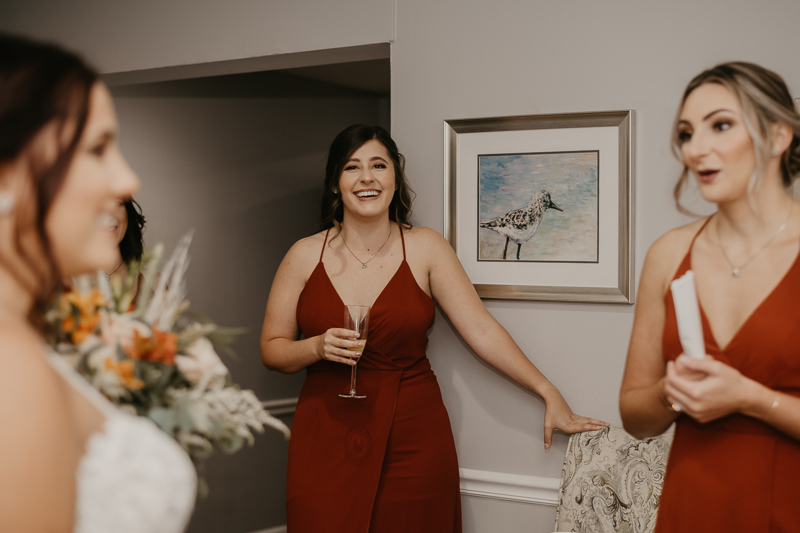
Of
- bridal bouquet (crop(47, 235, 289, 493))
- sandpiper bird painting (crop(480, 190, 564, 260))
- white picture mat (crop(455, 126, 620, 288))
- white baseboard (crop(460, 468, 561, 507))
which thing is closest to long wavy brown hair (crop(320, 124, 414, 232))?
white picture mat (crop(455, 126, 620, 288))

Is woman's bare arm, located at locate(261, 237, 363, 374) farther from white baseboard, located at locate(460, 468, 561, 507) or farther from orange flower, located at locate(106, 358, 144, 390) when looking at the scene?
orange flower, located at locate(106, 358, 144, 390)

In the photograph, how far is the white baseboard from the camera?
8.27ft

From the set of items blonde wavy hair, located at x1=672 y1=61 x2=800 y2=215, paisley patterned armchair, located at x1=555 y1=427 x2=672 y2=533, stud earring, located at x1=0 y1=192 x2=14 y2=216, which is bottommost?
paisley patterned armchair, located at x1=555 y1=427 x2=672 y2=533

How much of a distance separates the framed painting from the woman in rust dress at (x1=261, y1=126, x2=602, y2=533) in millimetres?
175

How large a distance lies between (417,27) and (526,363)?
1.49 meters

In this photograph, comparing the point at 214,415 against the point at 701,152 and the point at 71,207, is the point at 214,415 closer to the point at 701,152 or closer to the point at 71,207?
the point at 71,207

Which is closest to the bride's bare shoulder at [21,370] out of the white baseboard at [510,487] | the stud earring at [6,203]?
the stud earring at [6,203]

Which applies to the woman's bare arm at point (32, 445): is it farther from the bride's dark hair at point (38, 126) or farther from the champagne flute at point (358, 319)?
the champagne flute at point (358, 319)

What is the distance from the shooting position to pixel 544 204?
249cm

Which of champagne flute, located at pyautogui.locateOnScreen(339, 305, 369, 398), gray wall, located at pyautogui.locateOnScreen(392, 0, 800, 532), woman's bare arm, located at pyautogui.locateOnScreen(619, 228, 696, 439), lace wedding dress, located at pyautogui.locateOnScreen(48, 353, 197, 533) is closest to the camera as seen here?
lace wedding dress, located at pyautogui.locateOnScreen(48, 353, 197, 533)

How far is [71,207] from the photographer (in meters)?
0.86

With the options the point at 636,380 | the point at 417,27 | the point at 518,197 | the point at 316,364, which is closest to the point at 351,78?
the point at 417,27

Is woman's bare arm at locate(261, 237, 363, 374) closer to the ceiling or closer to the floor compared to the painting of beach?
closer to the floor

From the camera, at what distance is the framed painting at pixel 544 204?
2396 millimetres
